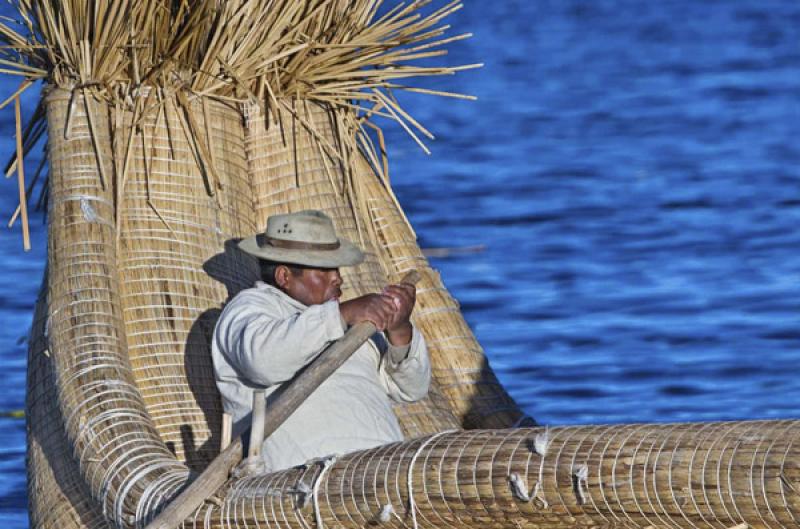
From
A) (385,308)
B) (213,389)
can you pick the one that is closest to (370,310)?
(385,308)

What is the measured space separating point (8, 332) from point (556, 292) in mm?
2634

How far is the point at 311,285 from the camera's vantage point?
4184 mm

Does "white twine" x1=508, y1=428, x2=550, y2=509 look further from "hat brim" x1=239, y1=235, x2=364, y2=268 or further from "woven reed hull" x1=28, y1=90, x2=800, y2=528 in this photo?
"hat brim" x1=239, y1=235, x2=364, y2=268

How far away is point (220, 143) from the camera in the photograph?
494 centimetres

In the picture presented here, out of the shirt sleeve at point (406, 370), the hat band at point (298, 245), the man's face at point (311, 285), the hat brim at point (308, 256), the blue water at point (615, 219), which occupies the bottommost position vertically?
the blue water at point (615, 219)

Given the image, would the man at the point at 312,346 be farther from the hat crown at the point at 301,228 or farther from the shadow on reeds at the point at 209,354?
the shadow on reeds at the point at 209,354

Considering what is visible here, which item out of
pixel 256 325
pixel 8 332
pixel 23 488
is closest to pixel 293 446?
pixel 256 325

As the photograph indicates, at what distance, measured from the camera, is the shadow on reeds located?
4.43 m

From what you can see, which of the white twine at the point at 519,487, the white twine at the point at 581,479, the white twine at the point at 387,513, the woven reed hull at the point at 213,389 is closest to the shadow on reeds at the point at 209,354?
the woven reed hull at the point at 213,389

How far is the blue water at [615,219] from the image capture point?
7785mm

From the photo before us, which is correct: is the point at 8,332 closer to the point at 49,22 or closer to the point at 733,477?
the point at 49,22

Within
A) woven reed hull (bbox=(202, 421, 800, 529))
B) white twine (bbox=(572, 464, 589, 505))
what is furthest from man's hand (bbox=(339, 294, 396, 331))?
white twine (bbox=(572, 464, 589, 505))

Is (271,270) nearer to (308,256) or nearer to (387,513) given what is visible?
(308,256)

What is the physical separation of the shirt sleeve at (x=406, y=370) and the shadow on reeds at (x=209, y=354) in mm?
438
